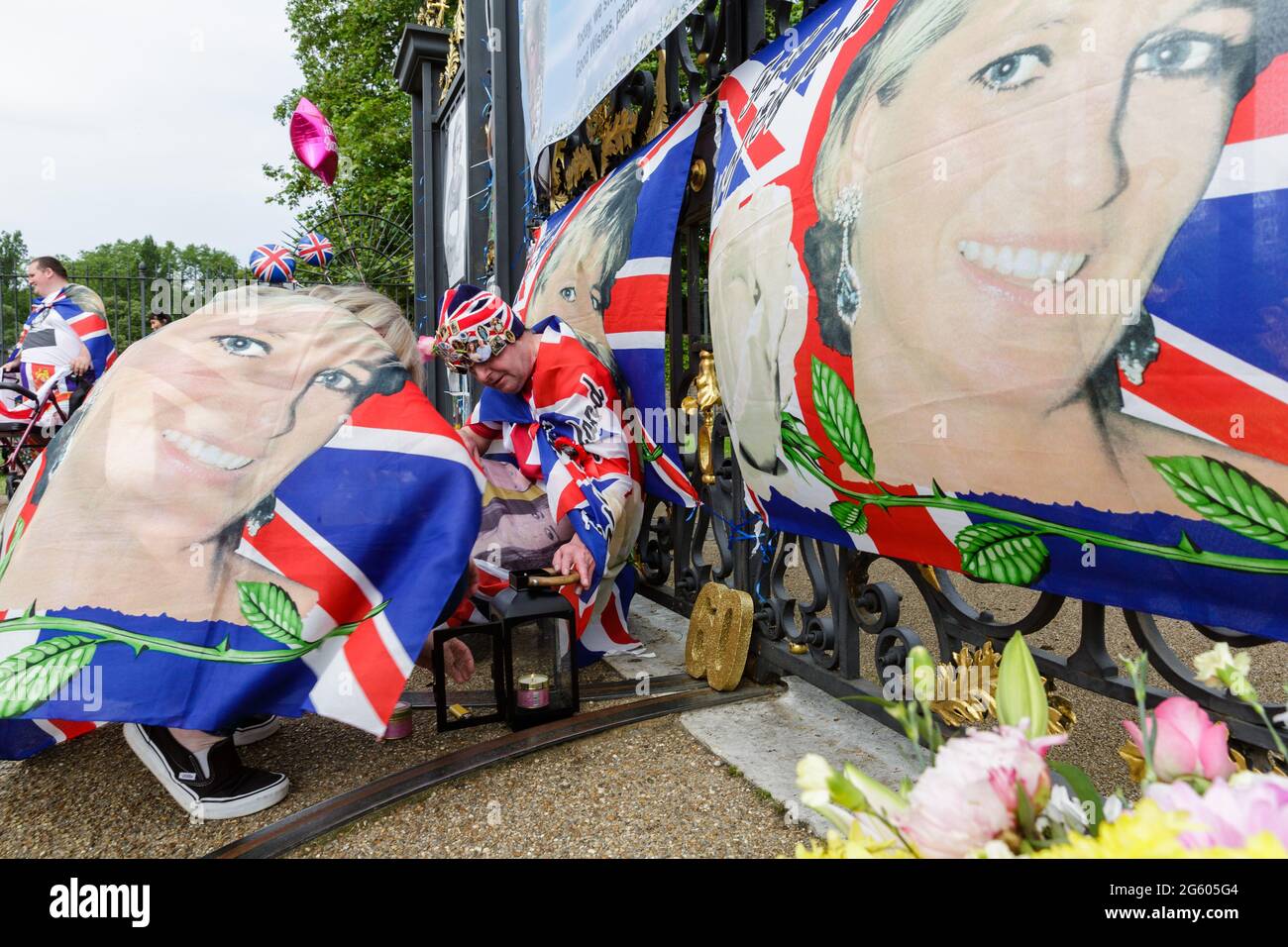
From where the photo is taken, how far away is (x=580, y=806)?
2.11 m

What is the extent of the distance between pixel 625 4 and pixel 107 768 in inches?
121

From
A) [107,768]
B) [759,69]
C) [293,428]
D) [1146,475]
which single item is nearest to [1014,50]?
[1146,475]

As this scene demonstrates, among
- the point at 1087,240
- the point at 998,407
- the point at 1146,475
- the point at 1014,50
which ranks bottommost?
the point at 1146,475

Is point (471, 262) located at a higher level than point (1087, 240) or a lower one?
higher

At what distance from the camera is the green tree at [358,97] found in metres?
15.0

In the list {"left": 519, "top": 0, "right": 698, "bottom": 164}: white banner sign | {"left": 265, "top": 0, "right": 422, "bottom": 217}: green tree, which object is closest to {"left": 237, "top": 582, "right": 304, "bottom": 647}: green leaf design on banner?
{"left": 519, "top": 0, "right": 698, "bottom": 164}: white banner sign

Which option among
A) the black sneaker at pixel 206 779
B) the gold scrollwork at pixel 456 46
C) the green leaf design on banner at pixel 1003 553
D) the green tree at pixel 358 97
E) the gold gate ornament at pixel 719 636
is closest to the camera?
the green leaf design on banner at pixel 1003 553

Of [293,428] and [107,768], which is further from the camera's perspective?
[107,768]

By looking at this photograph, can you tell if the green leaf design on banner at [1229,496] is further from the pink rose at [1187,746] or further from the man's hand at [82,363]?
the man's hand at [82,363]

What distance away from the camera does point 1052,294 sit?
1.28 metres

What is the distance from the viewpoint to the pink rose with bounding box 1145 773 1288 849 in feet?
1.62

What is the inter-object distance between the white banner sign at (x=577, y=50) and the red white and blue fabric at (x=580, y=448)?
104 centimetres

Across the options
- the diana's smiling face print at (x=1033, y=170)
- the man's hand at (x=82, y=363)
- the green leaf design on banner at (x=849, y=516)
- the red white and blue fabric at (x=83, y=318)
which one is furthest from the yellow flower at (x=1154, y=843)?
the red white and blue fabric at (x=83, y=318)
